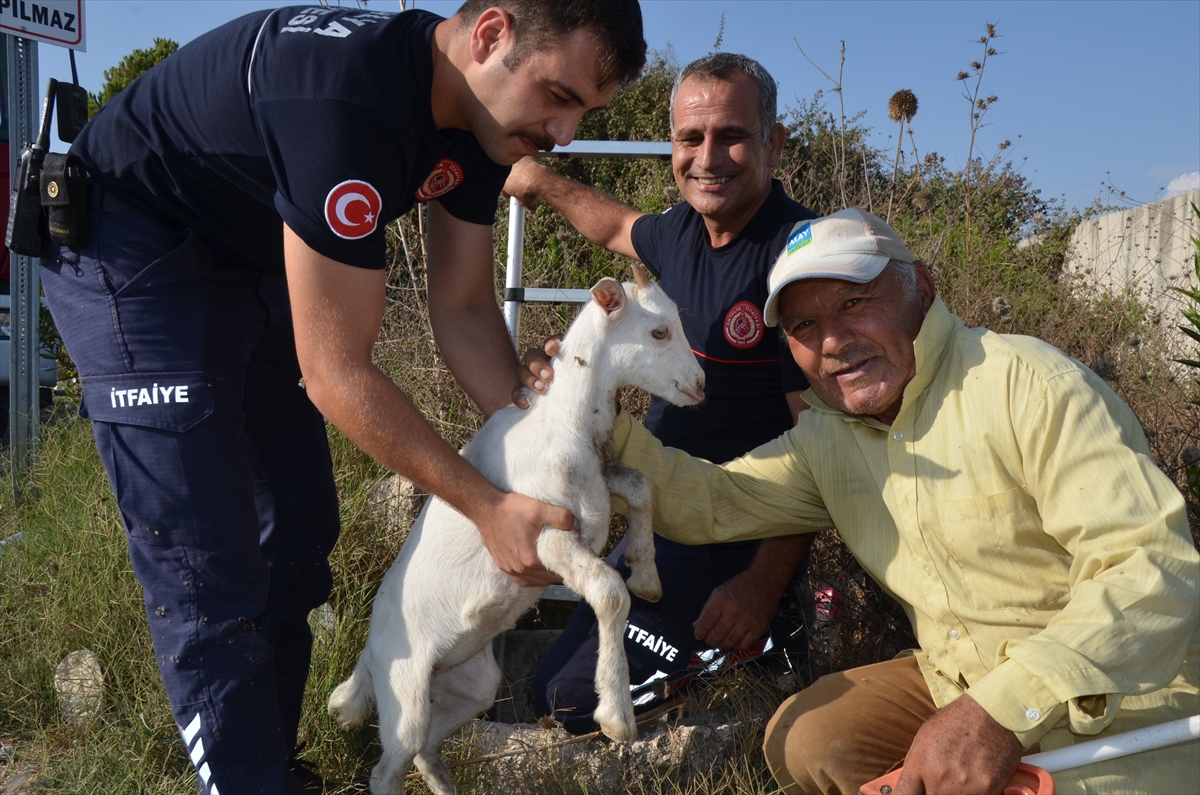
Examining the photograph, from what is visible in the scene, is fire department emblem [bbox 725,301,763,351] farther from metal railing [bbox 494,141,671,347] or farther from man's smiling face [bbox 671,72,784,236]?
metal railing [bbox 494,141,671,347]

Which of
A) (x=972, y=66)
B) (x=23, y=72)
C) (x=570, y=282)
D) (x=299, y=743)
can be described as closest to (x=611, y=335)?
(x=299, y=743)

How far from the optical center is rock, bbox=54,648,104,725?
3.44m

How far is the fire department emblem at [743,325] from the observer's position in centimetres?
349

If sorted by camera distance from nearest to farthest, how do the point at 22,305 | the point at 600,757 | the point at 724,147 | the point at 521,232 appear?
the point at 600,757 < the point at 724,147 < the point at 521,232 < the point at 22,305

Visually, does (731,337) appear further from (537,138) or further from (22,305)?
(22,305)

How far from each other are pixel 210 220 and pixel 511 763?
1997 mm

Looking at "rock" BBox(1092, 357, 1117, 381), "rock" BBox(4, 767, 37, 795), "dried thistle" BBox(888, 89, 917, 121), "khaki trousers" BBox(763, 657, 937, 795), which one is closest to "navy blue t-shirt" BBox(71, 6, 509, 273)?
"khaki trousers" BBox(763, 657, 937, 795)

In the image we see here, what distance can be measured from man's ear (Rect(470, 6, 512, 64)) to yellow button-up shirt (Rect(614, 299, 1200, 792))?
1194 millimetres

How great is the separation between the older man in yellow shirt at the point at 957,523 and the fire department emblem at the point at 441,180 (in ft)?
2.94

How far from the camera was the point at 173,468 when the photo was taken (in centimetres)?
229

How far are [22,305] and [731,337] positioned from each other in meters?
4.95

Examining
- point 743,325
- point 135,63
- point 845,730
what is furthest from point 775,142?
point 135,63

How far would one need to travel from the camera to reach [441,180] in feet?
9.20

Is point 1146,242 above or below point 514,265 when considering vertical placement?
above
